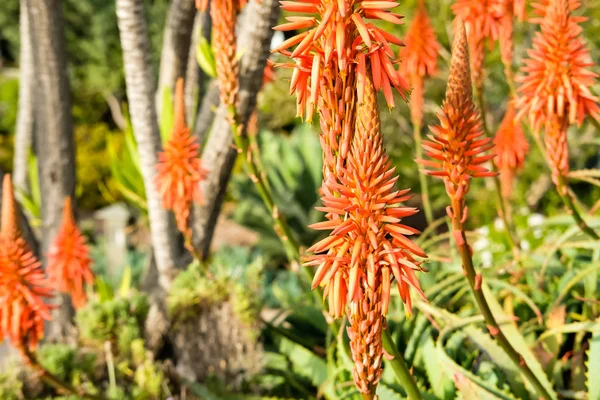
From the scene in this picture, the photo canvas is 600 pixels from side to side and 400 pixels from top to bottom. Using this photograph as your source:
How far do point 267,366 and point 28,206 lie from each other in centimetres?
184

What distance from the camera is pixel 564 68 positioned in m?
1.57

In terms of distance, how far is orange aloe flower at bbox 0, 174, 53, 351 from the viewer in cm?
167

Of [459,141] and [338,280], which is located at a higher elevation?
[459,141]

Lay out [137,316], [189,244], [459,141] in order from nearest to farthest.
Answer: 1. [459,141]
2. [189,244]
3. [137,316]

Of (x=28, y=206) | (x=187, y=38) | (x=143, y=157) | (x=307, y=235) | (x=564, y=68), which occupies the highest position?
(x=187, y=38)

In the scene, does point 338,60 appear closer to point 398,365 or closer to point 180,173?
point 398,365

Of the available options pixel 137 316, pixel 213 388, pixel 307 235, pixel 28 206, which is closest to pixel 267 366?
pixel 213 388

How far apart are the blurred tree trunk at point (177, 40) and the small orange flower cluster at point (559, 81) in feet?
5.73

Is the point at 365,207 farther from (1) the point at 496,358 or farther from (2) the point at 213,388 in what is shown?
(2) the point at 213,388

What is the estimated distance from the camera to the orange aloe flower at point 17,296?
1.67 meters

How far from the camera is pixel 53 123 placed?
2906mm

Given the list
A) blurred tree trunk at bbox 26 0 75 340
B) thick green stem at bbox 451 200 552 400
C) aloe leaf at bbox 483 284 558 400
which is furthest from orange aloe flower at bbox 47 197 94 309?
thick green stem at bbox 451 200 552 400

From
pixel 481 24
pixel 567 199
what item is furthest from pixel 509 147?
pixel 567 199

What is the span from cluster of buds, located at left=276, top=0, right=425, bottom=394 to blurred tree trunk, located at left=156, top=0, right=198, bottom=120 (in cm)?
207
